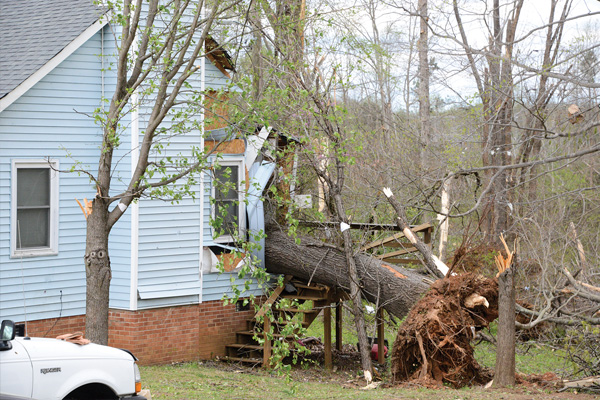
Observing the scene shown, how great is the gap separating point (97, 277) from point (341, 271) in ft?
20.8

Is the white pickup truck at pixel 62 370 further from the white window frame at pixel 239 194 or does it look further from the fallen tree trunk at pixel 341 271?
the white window frame at pixel 239 194

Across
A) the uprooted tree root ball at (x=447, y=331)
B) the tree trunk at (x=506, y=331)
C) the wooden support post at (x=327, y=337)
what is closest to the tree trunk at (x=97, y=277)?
the uprooted tree root ball at (x=447, y=331)

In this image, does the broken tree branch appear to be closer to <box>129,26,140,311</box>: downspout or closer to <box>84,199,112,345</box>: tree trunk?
<box>129,26,140,311</box>: downspout

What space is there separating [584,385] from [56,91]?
10.1m

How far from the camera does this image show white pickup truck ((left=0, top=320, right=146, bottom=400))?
578 cm

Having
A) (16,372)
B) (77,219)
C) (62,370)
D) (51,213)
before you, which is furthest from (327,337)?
(16,372)

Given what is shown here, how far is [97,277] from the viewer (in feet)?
27.6

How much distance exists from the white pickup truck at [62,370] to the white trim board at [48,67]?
20.9 feet

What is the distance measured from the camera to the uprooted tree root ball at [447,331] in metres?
11.0

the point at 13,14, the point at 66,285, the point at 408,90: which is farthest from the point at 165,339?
the point at 408,90

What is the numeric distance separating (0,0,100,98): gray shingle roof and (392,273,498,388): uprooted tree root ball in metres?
7.39

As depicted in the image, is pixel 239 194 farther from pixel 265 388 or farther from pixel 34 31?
pixel 34 31

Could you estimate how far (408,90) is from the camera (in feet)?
112

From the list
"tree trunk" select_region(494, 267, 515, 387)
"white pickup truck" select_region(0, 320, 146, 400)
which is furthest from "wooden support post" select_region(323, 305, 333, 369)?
"white pickup truck" select_region(0, 320, 146, 400)
